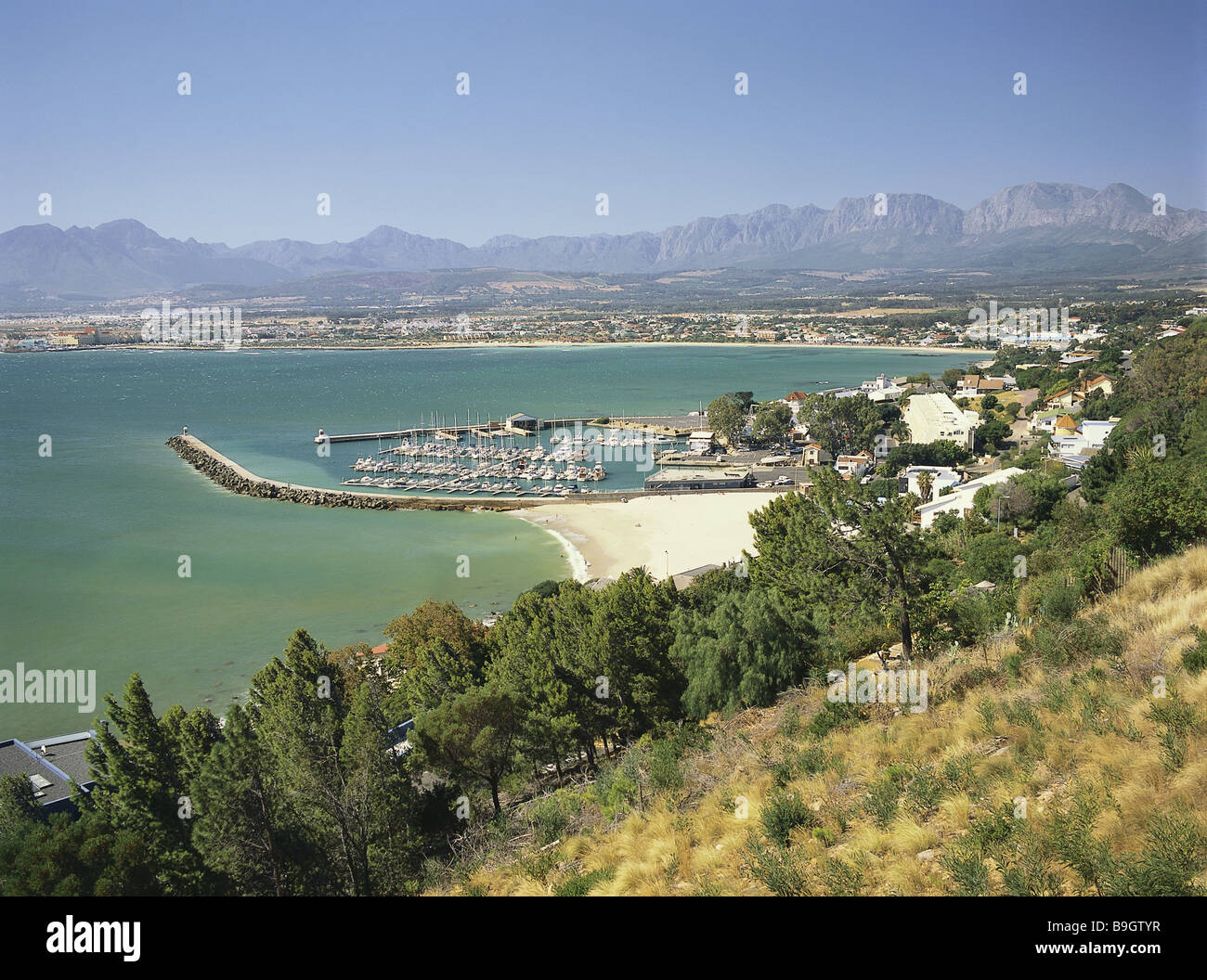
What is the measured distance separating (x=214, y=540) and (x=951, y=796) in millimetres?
24668

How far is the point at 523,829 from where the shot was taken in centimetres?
587

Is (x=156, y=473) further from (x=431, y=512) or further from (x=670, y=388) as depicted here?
(x=670, y=388)

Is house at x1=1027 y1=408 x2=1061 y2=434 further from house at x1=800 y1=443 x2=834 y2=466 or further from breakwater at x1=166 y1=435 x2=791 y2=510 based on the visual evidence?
breakwater at x1=166 y1=435 x2=791 y2=510

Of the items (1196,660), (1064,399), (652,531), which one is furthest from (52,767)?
(1064,399)

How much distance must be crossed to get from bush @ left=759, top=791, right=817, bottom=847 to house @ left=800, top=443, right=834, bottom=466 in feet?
98.5

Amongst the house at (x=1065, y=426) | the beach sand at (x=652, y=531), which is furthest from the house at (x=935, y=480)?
the beach sand at (x=652, y=531)

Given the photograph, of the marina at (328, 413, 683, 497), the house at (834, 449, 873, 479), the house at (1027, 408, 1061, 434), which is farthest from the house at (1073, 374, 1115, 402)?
the marina at (328, 413, 683, 497)

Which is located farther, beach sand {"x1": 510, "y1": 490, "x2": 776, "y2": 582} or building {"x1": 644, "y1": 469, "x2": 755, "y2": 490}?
building {"x1": 644, "y1": 469, "x2": 755, "y2": 490}

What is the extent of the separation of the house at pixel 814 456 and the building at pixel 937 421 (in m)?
3.35

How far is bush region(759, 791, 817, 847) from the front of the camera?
4059mm

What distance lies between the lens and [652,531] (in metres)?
24.8

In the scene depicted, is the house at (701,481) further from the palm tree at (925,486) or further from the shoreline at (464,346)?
the shoreline at (464,346)

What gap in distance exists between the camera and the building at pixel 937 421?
3158 cm
